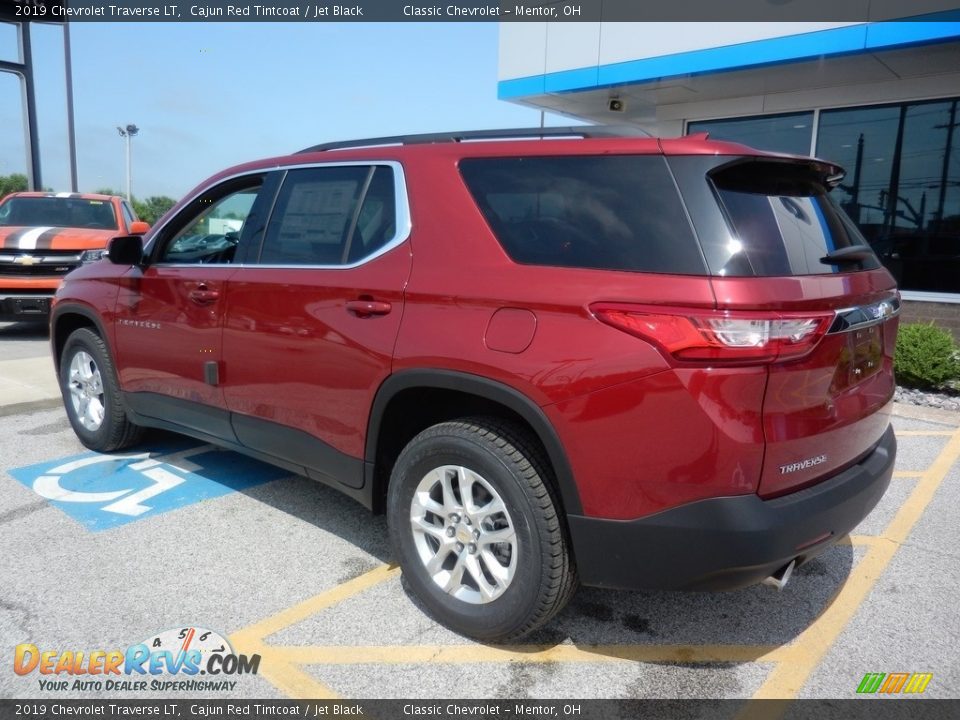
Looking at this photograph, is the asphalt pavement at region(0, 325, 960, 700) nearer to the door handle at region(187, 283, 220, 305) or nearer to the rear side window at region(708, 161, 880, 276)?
the door handle at region(187, 283, 220, 305)

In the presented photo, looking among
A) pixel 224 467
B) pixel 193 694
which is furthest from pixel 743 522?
pixel 224 467

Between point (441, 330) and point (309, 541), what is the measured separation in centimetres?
154

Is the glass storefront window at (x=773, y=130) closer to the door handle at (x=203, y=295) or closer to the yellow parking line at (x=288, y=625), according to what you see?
the door handle at (x=203, y=295)

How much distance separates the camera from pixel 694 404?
211 centimetres

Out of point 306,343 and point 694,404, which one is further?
point 306,343

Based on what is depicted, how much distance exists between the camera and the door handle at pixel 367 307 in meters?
2.85

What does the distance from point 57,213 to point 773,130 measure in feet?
33.3

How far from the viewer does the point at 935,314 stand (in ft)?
27.3

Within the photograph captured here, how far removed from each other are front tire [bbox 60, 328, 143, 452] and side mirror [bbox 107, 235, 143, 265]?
2.25 ft

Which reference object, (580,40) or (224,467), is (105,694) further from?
(580,40)

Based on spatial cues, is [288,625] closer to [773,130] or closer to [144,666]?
[144,666]

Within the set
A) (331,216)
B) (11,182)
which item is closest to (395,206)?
(331,216)

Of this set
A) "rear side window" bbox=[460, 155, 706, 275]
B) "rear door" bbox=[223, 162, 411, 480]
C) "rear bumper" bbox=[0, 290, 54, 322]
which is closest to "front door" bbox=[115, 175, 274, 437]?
"rear door" bbox=[223, 162, 411, 480]

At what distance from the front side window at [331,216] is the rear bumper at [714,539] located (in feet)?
4.88
